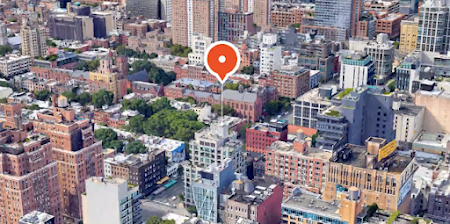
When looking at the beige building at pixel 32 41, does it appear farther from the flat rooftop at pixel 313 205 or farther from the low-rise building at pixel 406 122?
the flat rooftop at pixel 313 205

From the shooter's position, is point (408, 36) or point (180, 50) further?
point (180, 50)

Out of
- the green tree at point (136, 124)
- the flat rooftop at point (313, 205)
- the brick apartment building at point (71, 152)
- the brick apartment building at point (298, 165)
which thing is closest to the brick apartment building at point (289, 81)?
the green tree at point (136, 124)

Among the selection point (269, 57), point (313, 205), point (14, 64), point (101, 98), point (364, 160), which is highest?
point (269, 57)

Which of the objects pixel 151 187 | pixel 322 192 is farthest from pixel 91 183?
pixel 322 192

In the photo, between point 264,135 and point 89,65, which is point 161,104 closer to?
point 264,135

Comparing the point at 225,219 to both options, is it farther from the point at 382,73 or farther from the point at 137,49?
the point at 137,49

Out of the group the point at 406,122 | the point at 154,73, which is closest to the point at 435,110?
the point at 406,122
